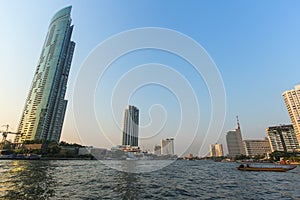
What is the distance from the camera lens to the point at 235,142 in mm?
179500

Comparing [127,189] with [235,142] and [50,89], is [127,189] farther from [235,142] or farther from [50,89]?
[235,142]

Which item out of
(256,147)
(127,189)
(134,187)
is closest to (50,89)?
(134,187)

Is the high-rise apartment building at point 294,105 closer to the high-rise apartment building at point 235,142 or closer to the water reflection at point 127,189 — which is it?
the high-rise apartment building at point 235,142

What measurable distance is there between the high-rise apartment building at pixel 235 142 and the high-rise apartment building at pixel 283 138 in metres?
47.3

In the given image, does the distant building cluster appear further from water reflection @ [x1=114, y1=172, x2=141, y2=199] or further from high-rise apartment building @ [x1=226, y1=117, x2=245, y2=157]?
water reflection @ [x1=114, y1=172, x2=141, y2=199]

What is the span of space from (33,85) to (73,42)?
169ft

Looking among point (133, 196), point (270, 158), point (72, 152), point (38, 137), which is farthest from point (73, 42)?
point (270, 158)

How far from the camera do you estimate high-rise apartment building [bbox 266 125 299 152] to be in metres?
121

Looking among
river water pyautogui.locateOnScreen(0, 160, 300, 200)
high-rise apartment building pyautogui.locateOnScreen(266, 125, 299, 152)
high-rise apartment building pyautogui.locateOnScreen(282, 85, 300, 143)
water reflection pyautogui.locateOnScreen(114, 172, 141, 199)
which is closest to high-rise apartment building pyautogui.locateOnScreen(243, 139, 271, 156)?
high-rise apartment building pyautogui.locateOnScreen(266, 125, 299, 152)

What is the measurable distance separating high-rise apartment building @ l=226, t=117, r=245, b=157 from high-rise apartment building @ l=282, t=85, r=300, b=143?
250 feet

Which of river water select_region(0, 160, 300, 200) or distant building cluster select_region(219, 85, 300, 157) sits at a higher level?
distant building cluster select_region(219, 85, 300, 157)

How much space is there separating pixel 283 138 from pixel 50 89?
18548cm

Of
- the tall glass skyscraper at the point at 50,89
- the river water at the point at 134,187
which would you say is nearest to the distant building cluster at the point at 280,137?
the river water at the point at 134,187

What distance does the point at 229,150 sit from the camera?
582 feet
